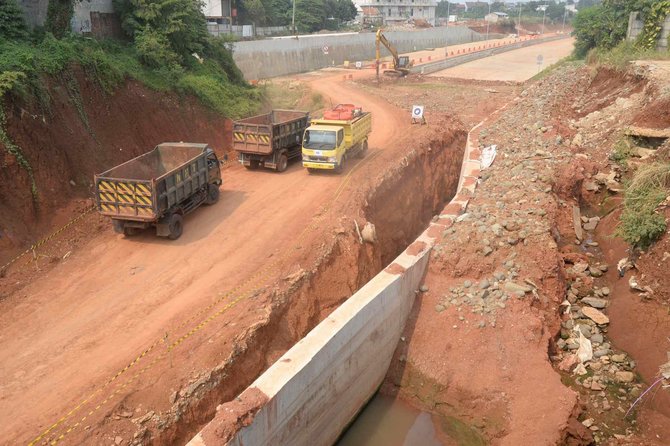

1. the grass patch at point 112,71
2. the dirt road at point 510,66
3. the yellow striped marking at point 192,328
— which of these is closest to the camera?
the yellow striped marking at point 192,328

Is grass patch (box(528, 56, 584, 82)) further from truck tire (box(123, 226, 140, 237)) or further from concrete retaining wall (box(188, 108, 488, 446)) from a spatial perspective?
truck tire (box(123, 226, 140, 237))

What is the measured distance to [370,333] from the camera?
14492 millimetres

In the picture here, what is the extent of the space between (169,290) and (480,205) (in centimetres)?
1204

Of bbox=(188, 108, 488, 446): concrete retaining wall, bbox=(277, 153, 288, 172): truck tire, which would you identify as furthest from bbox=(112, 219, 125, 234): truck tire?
bbox=(277, 153, 288, 172): truck tire

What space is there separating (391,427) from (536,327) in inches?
200

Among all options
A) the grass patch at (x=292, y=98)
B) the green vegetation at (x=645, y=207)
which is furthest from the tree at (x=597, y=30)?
the green vegetation at (x=645, y=207)

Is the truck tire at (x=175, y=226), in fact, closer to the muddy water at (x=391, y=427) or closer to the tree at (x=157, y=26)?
the muddy water at (x=391, y=427)

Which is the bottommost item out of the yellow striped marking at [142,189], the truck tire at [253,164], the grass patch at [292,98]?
the truck tire at [253,164]

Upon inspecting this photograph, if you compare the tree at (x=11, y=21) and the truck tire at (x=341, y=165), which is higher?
the tree at (x=11, y=21)

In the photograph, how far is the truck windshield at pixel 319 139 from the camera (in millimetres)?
22837

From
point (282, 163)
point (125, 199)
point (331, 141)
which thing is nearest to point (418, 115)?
point (331, 141)

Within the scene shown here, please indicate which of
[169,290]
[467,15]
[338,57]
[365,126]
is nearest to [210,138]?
[365,126]

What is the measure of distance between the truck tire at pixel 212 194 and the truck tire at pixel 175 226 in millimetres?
2229

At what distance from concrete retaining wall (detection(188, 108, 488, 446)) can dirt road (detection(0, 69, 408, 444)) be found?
4.99 ft
